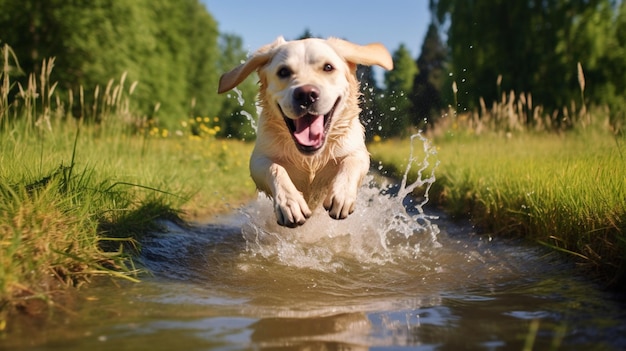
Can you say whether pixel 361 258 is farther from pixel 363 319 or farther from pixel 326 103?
pixel 363 319

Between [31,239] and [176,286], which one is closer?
[31,239]

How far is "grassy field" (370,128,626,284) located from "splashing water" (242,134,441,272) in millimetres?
689

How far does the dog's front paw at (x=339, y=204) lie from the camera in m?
4.22

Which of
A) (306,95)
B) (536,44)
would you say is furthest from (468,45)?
(306,95)

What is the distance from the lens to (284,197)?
4.16 meters

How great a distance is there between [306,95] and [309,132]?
319 mm

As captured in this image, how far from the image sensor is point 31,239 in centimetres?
333

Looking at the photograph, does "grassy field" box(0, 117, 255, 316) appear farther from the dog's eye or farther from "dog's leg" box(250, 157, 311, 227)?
the dog's eye

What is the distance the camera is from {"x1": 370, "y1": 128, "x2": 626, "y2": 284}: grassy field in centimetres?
384

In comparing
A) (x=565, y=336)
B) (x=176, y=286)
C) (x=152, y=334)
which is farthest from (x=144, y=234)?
(x=565, y=336)

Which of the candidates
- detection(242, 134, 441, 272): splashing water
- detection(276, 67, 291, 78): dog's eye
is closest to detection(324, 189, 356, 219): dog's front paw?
detection(242, 134, 441, 272): splashing water

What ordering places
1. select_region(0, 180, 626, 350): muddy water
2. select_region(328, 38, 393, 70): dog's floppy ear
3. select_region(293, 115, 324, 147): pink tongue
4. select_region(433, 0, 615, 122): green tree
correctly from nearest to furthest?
select_region(0, 180, 626, 350): muddy water → select_region(293, 115, 324, 147): pink tongue → select_region(328, 38, 393, 70): dog's floppy ear → select_region(433, 0, 615, 122): green tree

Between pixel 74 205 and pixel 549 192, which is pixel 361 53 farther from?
pixel 74 205

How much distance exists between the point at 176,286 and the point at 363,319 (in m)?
1.21
